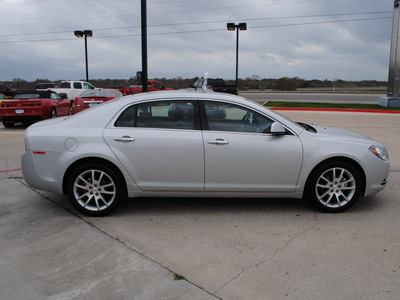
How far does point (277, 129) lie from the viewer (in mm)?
4602

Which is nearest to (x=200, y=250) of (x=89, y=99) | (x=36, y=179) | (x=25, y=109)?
(x=36, y=179)

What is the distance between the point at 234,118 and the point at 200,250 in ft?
5.86

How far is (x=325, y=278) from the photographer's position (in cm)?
329

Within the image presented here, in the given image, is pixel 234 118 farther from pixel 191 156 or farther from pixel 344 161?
pixel 344 161

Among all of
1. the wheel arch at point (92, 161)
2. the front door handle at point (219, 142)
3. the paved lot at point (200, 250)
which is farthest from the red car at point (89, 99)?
the front door handle at point (219, 142)

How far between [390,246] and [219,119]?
2386 mm

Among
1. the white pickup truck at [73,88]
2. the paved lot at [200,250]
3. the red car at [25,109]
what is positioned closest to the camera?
the paved lot at [200,250]

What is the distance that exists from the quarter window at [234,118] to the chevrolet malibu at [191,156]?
0.04ft

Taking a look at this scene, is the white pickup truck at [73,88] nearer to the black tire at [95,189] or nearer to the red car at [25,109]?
the red car at [25,109]

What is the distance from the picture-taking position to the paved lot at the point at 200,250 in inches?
123

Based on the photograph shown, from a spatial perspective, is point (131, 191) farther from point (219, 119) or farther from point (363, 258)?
point (363, 258)

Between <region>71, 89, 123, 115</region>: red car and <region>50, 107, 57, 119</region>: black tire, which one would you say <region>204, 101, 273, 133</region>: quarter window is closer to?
<region>71, 89, 123, 115</region>: red car

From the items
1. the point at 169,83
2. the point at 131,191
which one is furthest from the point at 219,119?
the point at 169,83

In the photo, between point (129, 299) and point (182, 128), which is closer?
point (129, 299)
